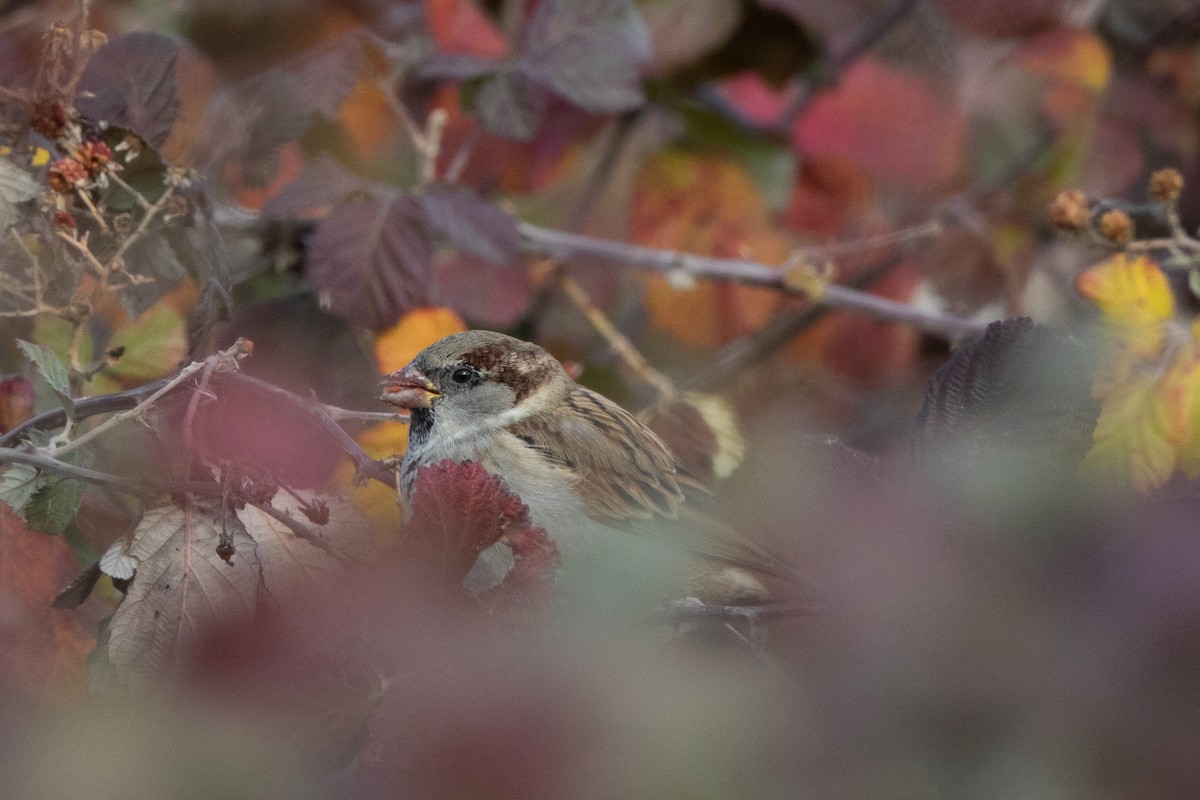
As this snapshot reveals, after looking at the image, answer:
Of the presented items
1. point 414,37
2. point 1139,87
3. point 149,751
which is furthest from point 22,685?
point 1139,87

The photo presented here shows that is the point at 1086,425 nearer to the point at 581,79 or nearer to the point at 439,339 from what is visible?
the point at 439,339

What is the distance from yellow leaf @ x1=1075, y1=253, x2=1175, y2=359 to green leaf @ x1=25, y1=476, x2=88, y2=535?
3.18 feet

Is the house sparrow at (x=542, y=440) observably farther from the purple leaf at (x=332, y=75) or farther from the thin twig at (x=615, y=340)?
the purple leaf at (x=332, y=75)

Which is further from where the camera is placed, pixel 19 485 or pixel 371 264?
pixel 371 264

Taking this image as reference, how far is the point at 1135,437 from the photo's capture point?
1066 mm

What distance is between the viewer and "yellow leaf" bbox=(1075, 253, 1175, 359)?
3.98 feet

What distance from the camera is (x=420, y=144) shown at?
1.68 m

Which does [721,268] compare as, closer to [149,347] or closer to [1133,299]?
[1133,299]

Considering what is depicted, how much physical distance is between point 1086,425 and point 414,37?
156cm

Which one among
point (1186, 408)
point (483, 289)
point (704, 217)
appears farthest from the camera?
point (704, 217)

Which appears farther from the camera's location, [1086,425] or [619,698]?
[1086,425]

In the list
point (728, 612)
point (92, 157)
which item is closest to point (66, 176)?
point (92, 157)

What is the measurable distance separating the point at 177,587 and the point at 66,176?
366 millimetres

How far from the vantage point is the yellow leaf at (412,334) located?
1497 mm
